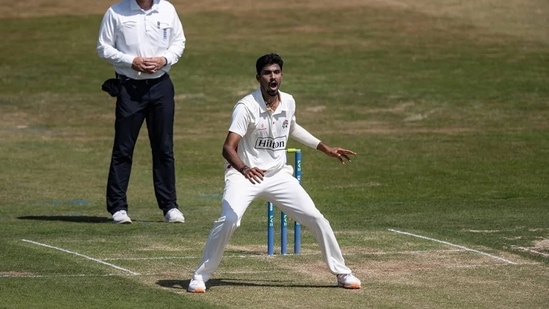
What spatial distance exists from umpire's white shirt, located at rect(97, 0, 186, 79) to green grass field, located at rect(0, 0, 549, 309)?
6.21 ft

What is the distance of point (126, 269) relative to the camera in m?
12.9

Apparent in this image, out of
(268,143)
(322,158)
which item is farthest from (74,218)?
(322,158)

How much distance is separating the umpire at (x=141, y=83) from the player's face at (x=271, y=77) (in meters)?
4.12

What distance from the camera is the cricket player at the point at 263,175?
38.4 feet

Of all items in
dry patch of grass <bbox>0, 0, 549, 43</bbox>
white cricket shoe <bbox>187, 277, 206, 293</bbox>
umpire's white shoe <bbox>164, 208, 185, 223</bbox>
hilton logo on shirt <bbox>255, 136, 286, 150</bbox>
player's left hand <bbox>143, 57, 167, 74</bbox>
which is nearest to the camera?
white cricket shoe <bbox>187, 277, 206, 293</bbox>

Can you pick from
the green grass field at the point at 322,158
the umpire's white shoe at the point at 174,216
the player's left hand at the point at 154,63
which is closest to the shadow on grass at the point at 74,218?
the green grass field at the point at 322,158

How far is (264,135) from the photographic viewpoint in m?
12.0

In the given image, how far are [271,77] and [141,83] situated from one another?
4.46m

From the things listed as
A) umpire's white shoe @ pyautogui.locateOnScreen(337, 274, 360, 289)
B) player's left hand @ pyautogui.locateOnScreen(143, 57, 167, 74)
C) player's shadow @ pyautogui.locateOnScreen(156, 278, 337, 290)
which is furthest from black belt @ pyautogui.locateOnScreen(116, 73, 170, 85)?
umpire's white shoe @ pyautogui.locateOnScreen(337, 274, 360, 289)

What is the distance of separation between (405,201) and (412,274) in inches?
213

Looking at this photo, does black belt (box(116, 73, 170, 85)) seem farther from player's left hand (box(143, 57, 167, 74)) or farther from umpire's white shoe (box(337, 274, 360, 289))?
umpire's white shoe (box(337, 274, 360, 289))

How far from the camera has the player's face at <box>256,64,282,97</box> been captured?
1178 centimetres

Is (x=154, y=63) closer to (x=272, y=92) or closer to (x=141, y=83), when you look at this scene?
(x=141, y=83)

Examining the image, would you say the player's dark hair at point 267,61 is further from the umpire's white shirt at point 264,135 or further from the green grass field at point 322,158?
the green grass field at point 322,158
